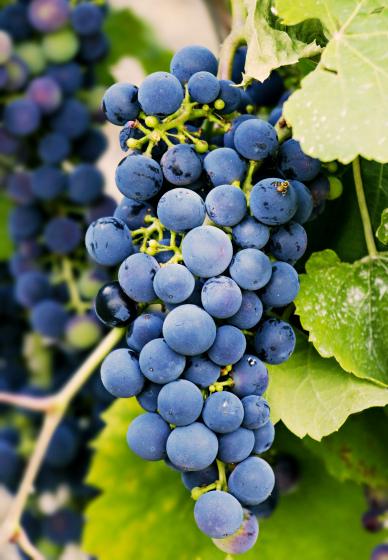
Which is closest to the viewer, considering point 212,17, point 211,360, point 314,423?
point 211,360

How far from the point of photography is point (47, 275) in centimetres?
124

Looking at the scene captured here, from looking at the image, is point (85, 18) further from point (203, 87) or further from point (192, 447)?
point (192, 447)

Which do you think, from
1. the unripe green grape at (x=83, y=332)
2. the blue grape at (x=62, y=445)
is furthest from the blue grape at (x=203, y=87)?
the blue grape at (x=62, y=445)

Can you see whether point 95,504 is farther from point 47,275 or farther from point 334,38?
point 334,38

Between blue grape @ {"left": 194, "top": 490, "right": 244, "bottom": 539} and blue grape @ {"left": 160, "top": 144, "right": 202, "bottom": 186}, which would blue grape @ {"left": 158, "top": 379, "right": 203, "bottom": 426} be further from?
blue grape @ {"left": 160, "top": 144, "right": 202, "bottom": 186}

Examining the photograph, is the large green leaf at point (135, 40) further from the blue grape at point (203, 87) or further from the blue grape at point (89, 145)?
the blue grape at point (203, 87)

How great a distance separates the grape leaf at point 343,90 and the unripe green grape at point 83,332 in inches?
24.4

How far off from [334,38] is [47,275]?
704 millimetres

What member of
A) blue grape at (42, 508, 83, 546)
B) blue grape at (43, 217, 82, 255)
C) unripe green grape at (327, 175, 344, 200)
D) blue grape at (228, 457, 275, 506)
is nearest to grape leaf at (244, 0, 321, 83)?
unripe green grape at (327, 175, 344, 200)

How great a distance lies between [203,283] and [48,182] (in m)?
0.63

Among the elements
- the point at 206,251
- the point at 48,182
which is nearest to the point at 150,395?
the point at 206,251

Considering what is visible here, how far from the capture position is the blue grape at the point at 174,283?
0.61 metres

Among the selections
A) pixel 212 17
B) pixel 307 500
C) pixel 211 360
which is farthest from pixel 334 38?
pixel 307 500

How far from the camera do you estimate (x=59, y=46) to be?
1239 millimetres
